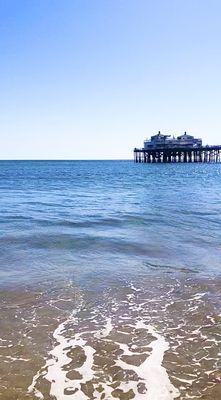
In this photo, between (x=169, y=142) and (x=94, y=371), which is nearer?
(x=94, y=371)

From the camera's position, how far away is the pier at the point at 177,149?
393 ft

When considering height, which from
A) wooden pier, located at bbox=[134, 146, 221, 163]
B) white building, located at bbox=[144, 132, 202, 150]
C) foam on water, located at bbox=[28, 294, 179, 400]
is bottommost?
foam on water, located at bbox=[28, 294, 179, 400]

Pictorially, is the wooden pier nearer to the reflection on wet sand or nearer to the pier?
the pier

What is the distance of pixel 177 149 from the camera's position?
385ft

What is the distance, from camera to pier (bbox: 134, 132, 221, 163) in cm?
11969

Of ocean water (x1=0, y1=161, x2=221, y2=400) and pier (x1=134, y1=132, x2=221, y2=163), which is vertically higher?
pier (x1=134, y1=132, x2=221, y2=163)

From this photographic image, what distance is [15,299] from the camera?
330 inches

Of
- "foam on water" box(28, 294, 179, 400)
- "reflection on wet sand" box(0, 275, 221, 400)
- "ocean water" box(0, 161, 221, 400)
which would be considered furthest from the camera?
"ocean water" box(0, 161, 221, 400)

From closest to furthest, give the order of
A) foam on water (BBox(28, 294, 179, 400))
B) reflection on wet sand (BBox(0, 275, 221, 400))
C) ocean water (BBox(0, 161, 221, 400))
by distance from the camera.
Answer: foam on water (BBox(28, 294, 179, 400))
reflection on wet sand (BBox(0, 275, 221, 400))
ocean water (BBox(0, 161, 221, 400))

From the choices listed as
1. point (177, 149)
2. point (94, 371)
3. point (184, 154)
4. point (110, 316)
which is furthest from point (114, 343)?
point (184, 154)

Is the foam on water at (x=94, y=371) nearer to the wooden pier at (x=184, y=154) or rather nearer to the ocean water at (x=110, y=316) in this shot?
the ocean water at (x=110, y=316)

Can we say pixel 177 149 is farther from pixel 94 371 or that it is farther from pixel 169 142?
pixel 94 371

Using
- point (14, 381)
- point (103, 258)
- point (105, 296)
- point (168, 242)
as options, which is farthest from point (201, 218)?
point (14, 381)

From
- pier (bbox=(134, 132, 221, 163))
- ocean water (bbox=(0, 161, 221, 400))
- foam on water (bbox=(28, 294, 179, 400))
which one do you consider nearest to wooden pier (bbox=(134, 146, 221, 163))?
pier (bbox=(134, 132, 221, 163))
